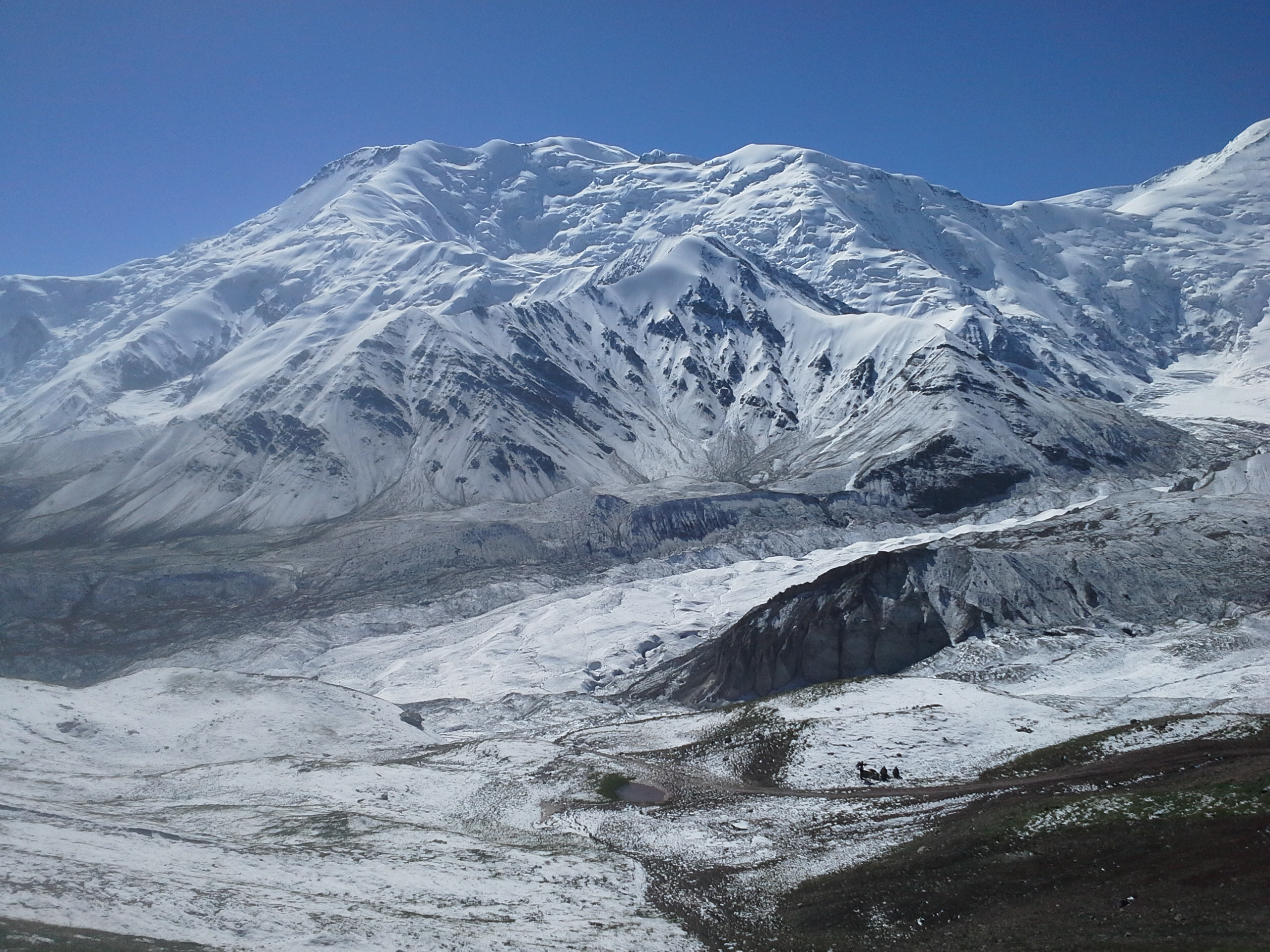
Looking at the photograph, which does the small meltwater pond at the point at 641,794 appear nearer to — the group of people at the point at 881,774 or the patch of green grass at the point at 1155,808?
the group of people at the point at 881,774

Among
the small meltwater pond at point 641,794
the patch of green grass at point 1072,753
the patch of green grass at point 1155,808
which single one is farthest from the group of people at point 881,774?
the patch of green grass at point 1155,808

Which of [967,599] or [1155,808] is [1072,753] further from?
[967,599]

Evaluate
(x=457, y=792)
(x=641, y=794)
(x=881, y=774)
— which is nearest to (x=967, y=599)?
(x=881, y=774)

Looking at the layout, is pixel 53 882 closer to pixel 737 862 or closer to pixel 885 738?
pixel 737 862

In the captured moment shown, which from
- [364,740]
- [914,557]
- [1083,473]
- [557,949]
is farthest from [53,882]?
[1083,473]

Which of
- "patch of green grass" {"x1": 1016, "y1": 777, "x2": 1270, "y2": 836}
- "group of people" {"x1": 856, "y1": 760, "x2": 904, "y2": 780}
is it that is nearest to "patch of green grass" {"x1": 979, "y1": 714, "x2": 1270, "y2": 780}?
"group of people" {"x1": 856, "y1": 760, "x2": 904, "y2": 780}

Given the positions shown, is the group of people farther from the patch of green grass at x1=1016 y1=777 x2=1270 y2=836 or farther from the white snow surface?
the patch of green grass at x1=1016 y1=777 x2=1270 y2=836
